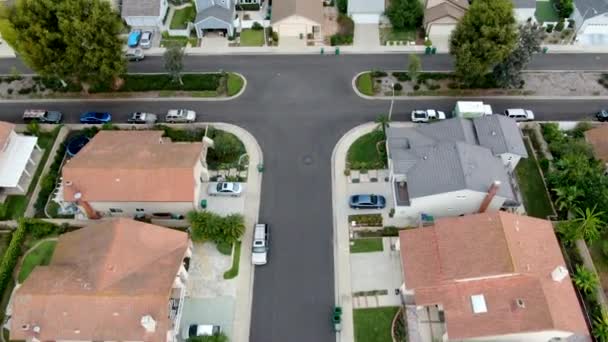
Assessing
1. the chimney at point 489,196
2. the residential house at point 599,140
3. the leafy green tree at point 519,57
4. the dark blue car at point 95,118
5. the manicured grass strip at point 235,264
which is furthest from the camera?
the dark blue car at point 95,118

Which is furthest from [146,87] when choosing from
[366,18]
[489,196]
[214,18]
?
[489,196]

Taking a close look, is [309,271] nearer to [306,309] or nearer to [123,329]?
[306,309]

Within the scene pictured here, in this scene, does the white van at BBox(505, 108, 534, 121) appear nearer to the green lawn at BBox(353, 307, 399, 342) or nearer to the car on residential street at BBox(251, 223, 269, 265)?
the green lawn at BBox(353, 307, 399, 342)

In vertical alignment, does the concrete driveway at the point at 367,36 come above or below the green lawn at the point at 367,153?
above

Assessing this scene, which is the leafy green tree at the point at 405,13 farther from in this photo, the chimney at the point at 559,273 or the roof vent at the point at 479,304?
the roof vent at the point at 479,304

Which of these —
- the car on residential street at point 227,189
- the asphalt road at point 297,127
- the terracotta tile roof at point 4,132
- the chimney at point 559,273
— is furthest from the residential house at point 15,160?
the chimney at point 559,273

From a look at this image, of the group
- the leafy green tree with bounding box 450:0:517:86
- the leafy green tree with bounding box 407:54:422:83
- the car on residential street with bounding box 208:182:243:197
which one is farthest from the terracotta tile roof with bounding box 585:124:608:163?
the car on residential street with bounding box 208:182:243:197

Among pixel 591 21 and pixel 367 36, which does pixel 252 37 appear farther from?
pixel 591 21
